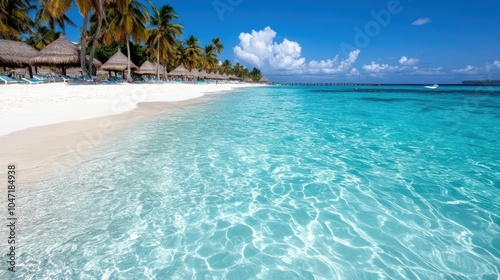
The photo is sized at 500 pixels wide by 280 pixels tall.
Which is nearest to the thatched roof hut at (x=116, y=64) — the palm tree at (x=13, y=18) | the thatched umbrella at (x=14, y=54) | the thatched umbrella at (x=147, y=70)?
the thatched umbrella at (x=147, y=70)

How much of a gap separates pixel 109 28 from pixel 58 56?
5.44 m

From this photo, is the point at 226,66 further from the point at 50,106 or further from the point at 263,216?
the point at 263,216

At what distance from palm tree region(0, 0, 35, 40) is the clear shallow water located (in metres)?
24.6

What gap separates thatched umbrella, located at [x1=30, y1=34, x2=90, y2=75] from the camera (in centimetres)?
2052

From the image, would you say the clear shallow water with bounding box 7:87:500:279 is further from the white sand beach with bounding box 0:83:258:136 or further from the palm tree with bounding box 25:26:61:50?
the palm tree with bounding box 25:26:61:50

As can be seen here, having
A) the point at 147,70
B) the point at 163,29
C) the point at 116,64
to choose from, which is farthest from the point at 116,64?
the point at 163,29

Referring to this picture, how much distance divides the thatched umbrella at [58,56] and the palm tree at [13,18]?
345 centimetres

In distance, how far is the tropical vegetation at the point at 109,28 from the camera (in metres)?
20.6

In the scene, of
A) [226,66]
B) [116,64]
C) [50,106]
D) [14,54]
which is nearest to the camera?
[50,106]

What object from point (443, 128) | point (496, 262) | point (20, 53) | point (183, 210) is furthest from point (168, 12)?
point (496, 262)

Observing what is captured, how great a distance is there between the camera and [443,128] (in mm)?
11078

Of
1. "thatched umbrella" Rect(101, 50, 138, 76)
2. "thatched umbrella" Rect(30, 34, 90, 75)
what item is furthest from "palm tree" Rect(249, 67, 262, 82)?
"thatched umbrella" Rect(30, 34, 90, 75)

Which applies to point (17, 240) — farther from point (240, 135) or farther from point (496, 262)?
point (240, 135)

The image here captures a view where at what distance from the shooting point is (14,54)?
20.1 m
